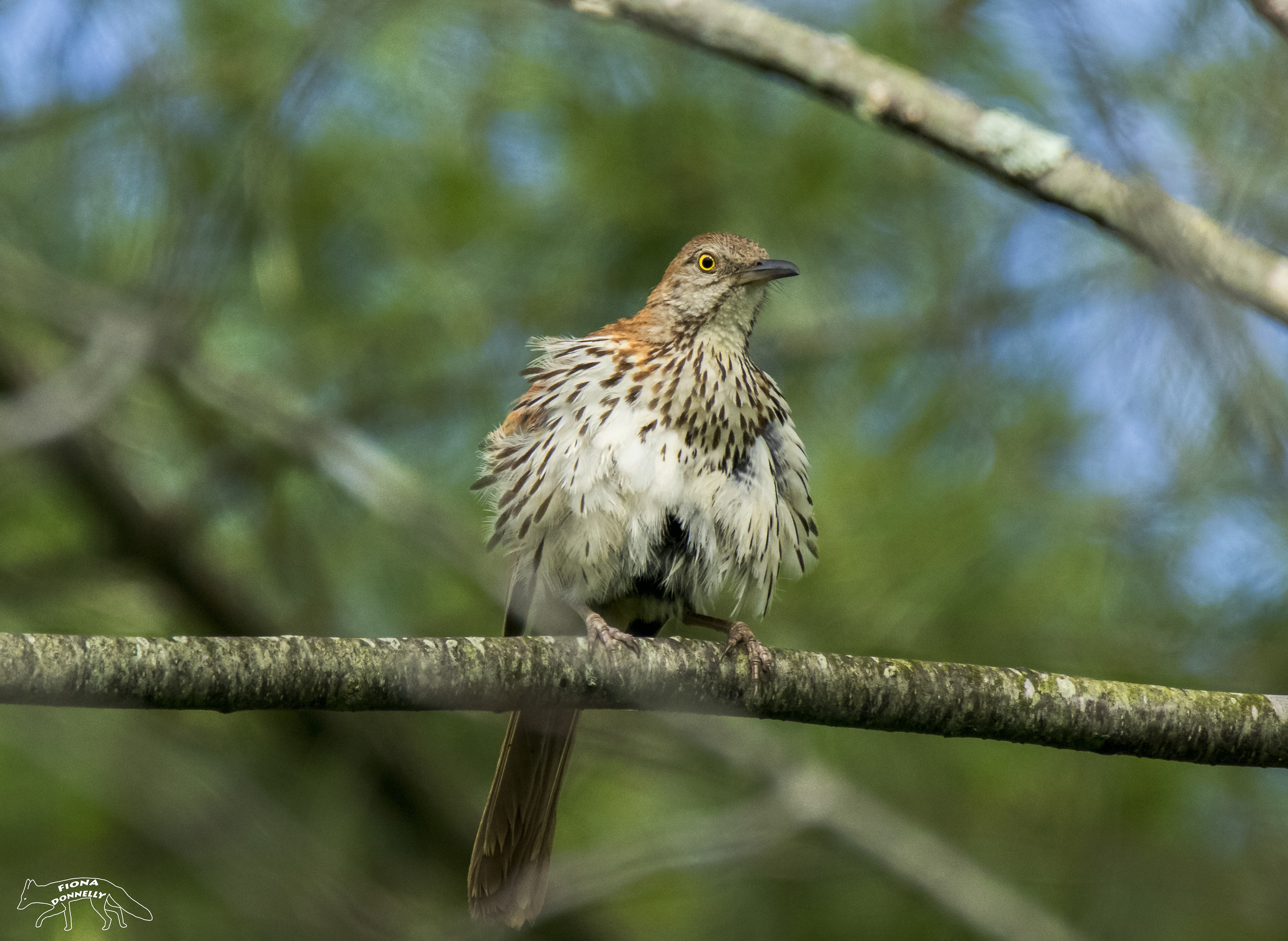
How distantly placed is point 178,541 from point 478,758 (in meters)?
1.95

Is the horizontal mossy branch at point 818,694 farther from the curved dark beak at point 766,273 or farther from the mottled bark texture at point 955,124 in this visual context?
the curved dark beak at point 766,273

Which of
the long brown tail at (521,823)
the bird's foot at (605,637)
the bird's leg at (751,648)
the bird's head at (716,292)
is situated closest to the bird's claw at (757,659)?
the bird's leg at (751,648)

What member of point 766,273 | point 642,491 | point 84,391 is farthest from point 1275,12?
point 84,391

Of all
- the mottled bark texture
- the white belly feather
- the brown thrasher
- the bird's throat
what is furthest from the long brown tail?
the mottled bark texture

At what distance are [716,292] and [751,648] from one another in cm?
158

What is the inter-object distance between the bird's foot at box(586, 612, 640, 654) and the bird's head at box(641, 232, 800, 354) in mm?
1082

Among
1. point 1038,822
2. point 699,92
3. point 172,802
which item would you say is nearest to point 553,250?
point 699,92

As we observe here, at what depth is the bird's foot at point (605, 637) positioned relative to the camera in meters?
3.01

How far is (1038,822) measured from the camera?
5.87m

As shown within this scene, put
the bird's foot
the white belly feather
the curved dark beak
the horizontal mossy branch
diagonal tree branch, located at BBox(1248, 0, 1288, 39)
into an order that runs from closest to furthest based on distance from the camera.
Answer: diagonal tree branch, located at BBox(1248, 0, 1288, 39), the horizontal mossy branch, the bird's foot, the white belly feather, the curved dark beak

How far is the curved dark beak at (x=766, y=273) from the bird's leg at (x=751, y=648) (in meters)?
1.16

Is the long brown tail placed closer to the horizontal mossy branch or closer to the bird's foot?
the bird's foot

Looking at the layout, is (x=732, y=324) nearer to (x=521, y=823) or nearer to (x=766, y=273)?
(x=766, y=273)

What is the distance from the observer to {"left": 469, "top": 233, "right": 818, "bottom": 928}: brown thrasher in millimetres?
3951
